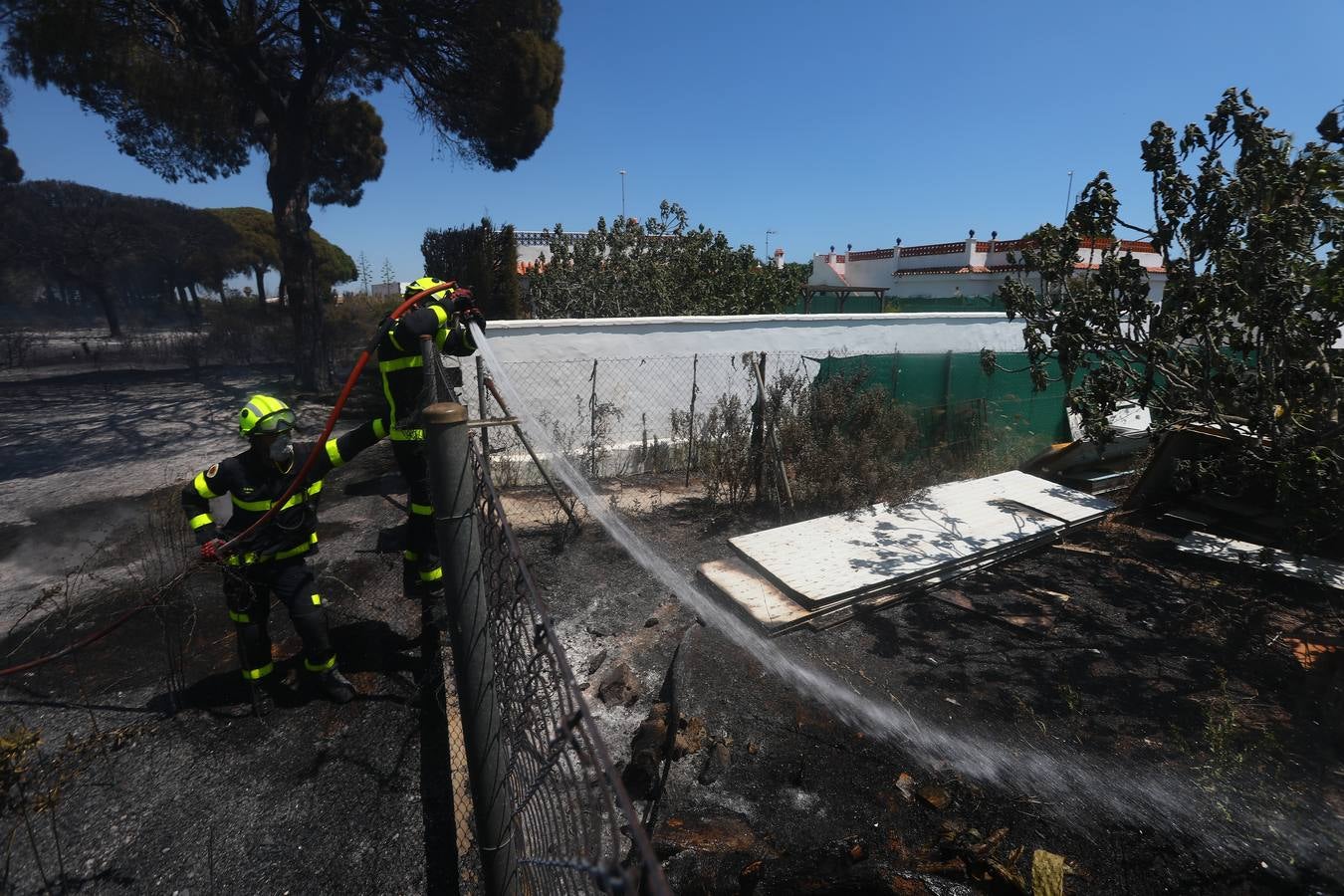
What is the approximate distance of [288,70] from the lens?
43.4 feet

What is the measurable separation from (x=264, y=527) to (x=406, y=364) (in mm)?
1466

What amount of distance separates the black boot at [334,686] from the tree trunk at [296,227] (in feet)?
35.4

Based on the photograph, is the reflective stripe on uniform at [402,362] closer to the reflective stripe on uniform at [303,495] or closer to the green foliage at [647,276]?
the reflective stripe on uniform at [303,495]

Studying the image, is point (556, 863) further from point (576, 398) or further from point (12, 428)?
point (12, 428)

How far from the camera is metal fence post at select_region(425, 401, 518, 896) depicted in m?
1.47

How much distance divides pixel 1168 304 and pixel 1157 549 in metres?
2.41

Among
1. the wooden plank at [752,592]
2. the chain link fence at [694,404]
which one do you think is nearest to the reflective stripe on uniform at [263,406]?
the wooden plank at [752,592]

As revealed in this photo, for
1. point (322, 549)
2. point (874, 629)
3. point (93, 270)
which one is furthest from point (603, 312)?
point (93, 270)

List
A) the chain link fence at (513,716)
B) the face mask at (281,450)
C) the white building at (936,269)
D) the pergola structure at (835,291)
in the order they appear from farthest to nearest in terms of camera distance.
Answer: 1. the white building at (936,269)
2. the pergola structure at (835,291)
3. the face mask at (281,450)
4. the chain link fence at (513,716)

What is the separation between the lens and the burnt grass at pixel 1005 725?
2.45 metres

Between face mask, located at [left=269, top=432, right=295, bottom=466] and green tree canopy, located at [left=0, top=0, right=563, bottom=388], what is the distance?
34.8ft

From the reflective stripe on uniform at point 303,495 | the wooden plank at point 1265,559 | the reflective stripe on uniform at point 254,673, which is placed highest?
the reflective stripe on uniform at point 303,495

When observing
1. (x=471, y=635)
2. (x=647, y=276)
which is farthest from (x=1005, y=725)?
(x=647, y=276)

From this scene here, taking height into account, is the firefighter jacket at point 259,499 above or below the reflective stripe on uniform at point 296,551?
above
